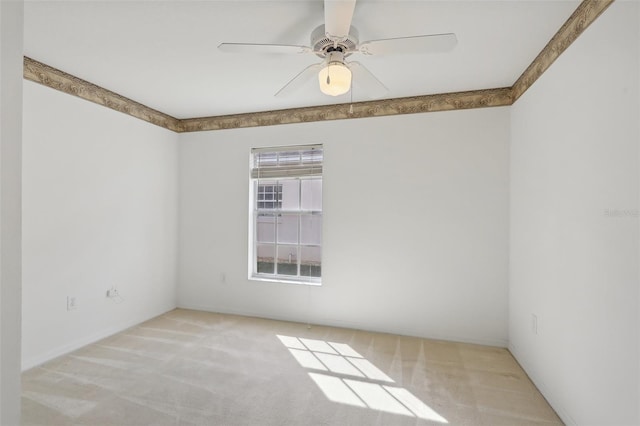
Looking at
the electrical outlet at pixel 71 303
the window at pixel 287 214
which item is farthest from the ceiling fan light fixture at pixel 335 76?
the electrical outlet at pixel 71 303

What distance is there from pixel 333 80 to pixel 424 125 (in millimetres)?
1893

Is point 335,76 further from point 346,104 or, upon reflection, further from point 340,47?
point 346,104

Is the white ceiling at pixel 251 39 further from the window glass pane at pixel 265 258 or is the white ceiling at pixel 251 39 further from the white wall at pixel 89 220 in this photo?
the window glass pane at pixel 265 258

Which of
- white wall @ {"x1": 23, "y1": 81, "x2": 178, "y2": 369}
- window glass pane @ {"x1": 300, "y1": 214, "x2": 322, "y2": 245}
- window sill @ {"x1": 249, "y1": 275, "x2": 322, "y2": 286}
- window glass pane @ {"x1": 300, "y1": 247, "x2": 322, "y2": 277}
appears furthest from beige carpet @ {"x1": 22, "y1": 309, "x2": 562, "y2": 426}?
window glass pane @ {"x1": 300, "y1": 214, "x2": 322, "y2": 245}

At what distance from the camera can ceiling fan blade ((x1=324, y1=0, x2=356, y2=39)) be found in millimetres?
1500

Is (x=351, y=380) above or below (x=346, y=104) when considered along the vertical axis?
below

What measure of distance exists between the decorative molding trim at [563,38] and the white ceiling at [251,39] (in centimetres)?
5

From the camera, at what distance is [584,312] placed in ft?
6.12

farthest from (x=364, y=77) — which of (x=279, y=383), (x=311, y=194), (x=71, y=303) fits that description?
(x=71, y=303)

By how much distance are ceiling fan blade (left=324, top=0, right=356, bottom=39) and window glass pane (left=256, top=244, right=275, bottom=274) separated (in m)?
2.89

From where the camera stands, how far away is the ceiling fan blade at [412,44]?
1.72 metres

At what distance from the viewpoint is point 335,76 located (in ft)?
6.09

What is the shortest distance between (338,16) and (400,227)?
2362 mm

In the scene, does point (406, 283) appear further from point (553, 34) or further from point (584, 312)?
point (553, 34)
